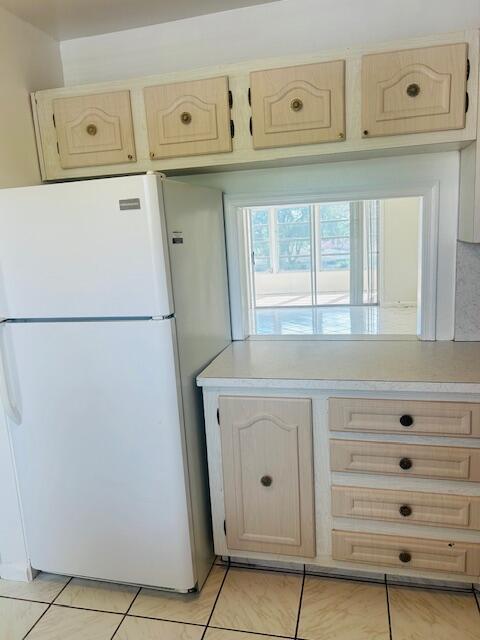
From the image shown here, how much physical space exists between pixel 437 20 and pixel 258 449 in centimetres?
178

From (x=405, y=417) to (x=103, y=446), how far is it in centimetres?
107

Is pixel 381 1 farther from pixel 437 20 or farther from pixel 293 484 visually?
pixel 293 484

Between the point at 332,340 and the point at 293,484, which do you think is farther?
the point at 332,340

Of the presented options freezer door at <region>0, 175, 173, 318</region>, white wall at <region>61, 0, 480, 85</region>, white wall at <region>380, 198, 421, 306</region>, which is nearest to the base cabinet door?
freezer door at <region>0, 175, 173, 318</region>

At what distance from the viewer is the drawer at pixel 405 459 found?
155 cm

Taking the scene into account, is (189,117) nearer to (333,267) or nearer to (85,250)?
(85,250)

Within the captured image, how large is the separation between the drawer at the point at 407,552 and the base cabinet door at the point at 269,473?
13cm

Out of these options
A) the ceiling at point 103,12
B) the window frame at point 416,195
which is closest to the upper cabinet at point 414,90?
the window frame at point 416,195

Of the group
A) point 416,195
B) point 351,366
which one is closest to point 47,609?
point 351,366

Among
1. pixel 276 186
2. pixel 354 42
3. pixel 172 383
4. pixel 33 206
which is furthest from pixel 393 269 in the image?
pixel 33 206

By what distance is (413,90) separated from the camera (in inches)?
61.9

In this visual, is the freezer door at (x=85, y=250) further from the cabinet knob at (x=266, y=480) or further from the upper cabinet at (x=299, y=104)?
the cabinet knob at (x=266, y=480)

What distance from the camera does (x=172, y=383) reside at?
1543 mm

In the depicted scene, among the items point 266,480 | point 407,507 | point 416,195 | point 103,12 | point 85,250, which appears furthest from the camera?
point 416,195
